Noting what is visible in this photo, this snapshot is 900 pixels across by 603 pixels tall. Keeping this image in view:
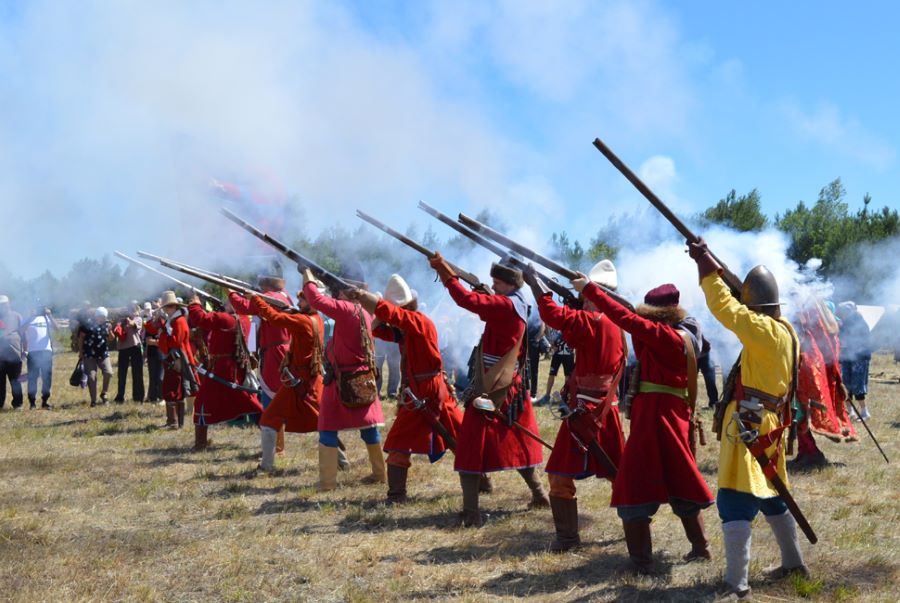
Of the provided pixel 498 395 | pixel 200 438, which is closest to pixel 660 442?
pixel 498 395

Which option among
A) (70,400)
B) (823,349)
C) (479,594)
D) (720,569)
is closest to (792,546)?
(720,569)

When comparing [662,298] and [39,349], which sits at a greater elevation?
[39,349]

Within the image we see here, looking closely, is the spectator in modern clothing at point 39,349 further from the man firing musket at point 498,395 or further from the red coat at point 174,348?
the man firing musket at point 498,395

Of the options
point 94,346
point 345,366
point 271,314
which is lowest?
point 345,366

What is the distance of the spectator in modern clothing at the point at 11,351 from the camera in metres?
15.2

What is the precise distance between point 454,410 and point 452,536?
1.32 m

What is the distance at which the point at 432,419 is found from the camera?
290 inches

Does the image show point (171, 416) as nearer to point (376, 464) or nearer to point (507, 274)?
point (376, 464)

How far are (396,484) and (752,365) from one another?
12.2 feet

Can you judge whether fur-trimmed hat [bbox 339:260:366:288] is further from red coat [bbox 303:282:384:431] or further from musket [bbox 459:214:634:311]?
musket [bbox 459:214:634:311]

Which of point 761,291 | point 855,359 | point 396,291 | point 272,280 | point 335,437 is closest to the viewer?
point 761,291

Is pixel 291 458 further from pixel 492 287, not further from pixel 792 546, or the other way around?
pixel 792 546

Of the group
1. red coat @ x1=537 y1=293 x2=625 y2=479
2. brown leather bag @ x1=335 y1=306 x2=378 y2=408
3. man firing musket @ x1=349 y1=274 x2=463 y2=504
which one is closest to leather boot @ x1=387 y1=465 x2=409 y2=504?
man firing musket @ x1=349 y1=274 x2=463 y2=504

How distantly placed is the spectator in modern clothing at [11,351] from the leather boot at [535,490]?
11.3 meters
